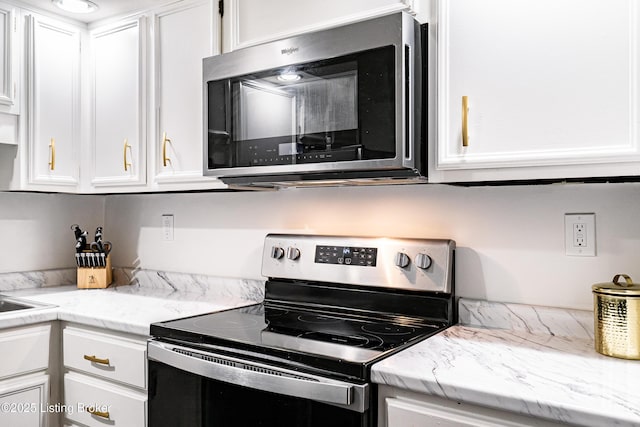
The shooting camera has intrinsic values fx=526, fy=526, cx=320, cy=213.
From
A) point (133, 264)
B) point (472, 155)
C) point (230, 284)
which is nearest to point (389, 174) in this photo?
point (472, 155)

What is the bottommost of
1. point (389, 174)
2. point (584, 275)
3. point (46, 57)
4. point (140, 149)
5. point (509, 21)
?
point (584, 275)

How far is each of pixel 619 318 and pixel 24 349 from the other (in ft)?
6.16

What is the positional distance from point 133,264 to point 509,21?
205cm

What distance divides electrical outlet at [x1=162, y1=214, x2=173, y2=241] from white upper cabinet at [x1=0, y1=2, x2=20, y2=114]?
76 cm

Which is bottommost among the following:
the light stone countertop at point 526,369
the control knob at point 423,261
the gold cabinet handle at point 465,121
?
the light stone countertop at point 526,369

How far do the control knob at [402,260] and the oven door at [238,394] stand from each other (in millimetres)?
547

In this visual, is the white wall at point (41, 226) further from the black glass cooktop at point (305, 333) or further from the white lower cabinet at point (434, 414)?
the white lower cabinet at point (434, 414)

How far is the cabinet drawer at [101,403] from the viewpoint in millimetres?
1716

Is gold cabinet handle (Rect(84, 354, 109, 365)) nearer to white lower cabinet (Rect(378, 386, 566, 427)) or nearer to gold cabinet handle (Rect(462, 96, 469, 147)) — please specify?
white lower cabinet (Rect(378, 386, 566, 427))

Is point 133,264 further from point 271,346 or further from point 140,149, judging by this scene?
point 271,346

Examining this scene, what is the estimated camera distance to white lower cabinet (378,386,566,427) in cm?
107

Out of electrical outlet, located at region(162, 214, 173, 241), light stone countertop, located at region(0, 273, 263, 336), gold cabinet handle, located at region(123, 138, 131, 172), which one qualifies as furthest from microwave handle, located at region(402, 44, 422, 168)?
electrical outlet, located at region(162, 214, 173, 241)

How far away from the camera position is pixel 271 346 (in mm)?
1372

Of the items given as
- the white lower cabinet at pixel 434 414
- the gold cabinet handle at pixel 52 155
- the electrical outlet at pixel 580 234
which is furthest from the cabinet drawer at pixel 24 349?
the electrical outlet at pixel 580 234
